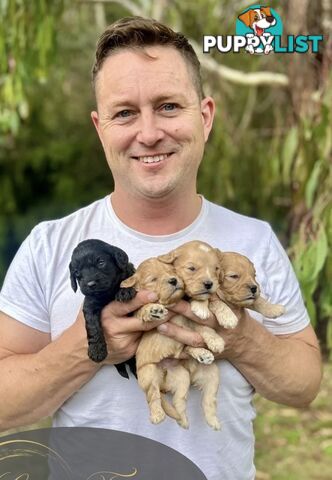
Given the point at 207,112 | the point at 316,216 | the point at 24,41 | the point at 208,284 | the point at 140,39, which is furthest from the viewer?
the point at 24,41

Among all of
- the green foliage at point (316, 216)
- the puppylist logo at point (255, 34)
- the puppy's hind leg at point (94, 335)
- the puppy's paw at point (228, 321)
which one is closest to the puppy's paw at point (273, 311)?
the puppy's paw at point (228, 321)

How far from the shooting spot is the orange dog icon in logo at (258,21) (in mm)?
2643

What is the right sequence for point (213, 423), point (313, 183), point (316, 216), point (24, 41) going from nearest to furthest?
point (213, 423) < point (316, 216) < point (313, 183) < point (24, 41)

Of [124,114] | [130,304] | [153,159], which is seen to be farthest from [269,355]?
[124,114]

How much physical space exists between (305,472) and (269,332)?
248cm

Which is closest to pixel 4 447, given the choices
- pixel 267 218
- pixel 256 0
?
pixel 256 0

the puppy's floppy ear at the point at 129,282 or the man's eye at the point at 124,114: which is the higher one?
the man's eye at the point at 124,114

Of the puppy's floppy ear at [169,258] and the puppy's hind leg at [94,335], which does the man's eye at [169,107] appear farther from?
the puppy's hind leg at [94,335]

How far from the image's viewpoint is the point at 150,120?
140 cm

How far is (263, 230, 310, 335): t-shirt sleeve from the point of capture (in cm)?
153

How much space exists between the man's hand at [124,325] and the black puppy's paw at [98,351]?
22 millimetres

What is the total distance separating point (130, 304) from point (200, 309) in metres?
0.12

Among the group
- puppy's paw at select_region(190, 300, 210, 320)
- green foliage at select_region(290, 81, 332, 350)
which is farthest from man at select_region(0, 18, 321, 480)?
green foliage at select_region(290, 81, 332, 350)

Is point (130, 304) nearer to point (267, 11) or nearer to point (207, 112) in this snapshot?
point (207, 112)
